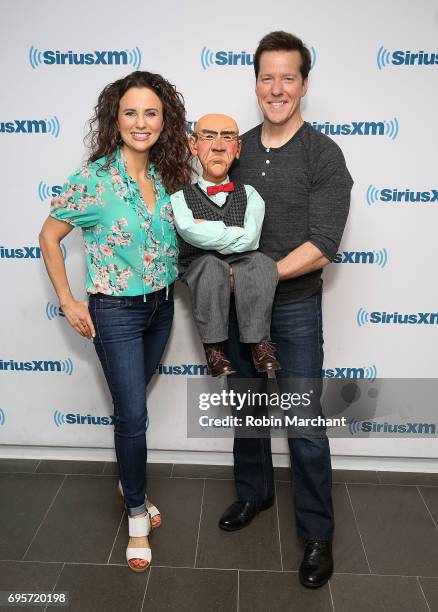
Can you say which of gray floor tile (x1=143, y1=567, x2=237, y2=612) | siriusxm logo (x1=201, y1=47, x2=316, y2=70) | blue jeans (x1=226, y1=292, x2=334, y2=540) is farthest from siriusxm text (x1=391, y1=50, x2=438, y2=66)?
gray floor tile (x1=143, y1=567, x2=237, y2=612)

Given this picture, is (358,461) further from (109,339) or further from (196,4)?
(196,4)

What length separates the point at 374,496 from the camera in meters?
2.59

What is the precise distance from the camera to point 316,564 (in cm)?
209

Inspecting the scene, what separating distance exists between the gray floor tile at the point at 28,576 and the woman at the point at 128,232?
0.98 ft

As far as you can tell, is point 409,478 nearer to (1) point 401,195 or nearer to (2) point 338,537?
(2) point 338,537

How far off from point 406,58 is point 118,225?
1.33 m

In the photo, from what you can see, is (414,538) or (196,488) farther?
(196,488)

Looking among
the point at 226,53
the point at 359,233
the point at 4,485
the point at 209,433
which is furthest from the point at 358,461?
the point at 226,53

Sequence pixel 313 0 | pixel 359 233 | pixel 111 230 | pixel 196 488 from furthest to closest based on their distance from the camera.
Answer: pixel 196 488
pixel 359 233
pixel 313 0
pixel 111 230

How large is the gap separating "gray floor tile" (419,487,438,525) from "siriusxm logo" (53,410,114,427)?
1520 millimetres

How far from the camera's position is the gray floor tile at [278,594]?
1.98m

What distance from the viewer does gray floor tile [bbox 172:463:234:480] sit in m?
2.75

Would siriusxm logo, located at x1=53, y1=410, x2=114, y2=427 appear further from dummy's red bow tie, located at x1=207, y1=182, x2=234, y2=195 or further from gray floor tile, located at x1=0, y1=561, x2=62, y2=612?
dummy's red bow tie, located at x1=207, y1=182, x2=234, y2=195

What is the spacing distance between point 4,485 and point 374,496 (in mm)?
1725
